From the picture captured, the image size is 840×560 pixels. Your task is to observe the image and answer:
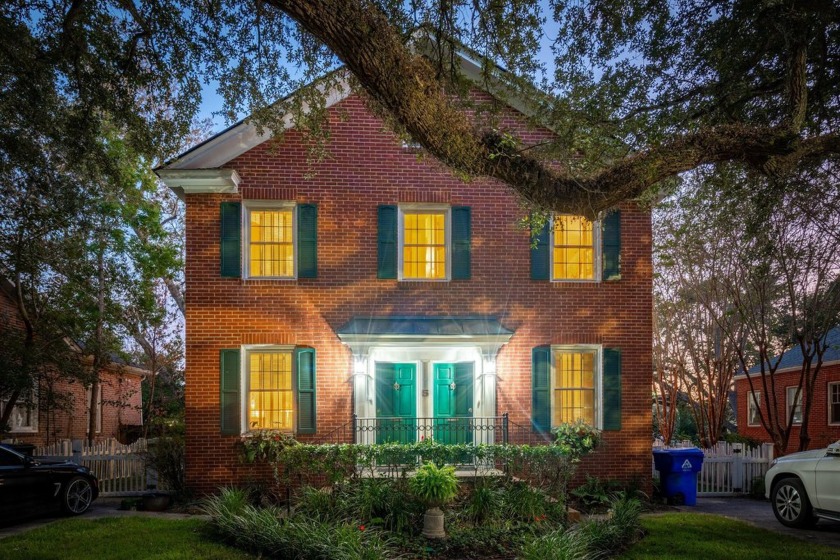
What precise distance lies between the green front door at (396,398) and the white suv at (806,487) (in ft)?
20.0

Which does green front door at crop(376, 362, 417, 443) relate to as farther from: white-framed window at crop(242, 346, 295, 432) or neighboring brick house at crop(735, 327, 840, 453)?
neighboring brick house at crop(735, 327, 840, 453)

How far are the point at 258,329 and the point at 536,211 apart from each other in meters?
5.83

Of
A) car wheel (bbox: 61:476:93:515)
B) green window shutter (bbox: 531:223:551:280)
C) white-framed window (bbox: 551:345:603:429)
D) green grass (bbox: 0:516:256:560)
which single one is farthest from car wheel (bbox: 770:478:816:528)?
car wheel (bbox: 61:476:93:515)

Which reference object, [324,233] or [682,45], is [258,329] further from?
[682,45]

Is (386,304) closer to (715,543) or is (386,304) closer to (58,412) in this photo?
(715,543)

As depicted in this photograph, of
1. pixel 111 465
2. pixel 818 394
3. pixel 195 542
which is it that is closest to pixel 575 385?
pixel 195 542

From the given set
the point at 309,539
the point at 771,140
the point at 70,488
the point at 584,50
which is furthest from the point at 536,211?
the point at 70,488

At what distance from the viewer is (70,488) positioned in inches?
428

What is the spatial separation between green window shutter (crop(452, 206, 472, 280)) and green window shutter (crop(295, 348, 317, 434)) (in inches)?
125

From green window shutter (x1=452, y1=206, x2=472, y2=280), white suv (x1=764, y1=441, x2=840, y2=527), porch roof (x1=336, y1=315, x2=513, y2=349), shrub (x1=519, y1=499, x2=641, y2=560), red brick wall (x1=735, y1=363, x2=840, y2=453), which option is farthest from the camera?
red brick wall (x1=735, y1=363, x2=840, y2=453)

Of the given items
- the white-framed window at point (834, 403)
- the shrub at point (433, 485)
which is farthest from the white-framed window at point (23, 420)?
the white-framed window at point (834, 403)

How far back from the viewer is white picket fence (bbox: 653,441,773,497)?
1321 centimetres

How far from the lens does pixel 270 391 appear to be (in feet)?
40.1

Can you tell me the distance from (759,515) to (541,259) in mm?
5814
